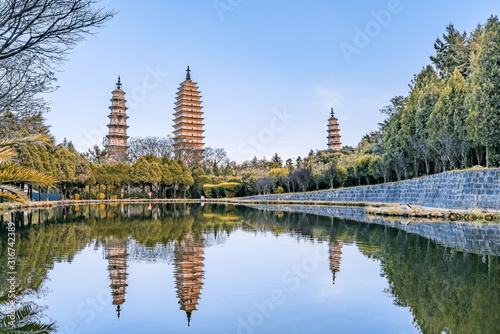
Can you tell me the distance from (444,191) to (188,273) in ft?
45.8

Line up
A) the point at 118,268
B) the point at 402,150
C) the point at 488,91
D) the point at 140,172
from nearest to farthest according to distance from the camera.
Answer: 1. the point at 118,268
2. the point at 488,91
3. the point at 402,150
4. the point at 140,172

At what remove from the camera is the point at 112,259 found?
6719 mm

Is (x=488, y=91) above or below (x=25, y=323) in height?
above

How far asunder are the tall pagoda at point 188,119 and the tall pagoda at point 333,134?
20.1 m

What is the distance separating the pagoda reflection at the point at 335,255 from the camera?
598 cm

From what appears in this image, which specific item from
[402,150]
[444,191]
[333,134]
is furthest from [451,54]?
[333,134]

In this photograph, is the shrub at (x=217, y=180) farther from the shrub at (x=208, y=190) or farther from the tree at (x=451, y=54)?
the tree at (x=451, y=54)

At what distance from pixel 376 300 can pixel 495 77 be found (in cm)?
1387

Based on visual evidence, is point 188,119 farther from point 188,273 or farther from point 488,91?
point 188,273

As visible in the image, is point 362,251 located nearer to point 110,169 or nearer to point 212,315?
point 212,315

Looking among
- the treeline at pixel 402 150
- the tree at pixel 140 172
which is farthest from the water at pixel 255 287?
the tree at pixel 140 172

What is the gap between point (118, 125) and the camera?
52.8 m

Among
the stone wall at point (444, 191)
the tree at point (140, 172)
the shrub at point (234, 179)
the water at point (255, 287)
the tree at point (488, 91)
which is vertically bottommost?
the water at point (255, 287)

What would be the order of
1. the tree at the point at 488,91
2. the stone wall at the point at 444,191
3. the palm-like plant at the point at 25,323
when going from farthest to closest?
the tree at the point at 488,91 → the stone wall at the point at 444,191 → the palm-like plant at the point at 25,323
